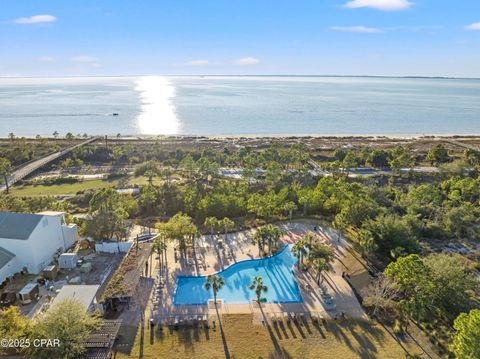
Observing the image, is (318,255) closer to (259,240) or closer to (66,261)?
(259,240)

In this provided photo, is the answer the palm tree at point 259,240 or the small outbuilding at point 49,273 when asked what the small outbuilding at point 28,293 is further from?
the palm tree at point 259,240

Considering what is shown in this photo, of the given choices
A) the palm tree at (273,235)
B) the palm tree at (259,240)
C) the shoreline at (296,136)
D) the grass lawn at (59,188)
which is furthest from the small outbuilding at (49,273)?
the shoreline at (296,136)

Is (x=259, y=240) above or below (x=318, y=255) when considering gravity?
below

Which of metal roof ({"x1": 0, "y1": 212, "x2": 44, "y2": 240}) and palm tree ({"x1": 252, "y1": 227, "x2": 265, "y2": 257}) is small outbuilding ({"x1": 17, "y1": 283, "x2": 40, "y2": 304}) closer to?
metal roof ({"x1": 0, "y1": 212, "x2": 44, "y2": 240})

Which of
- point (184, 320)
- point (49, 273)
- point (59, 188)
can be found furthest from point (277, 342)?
point (59, 188)

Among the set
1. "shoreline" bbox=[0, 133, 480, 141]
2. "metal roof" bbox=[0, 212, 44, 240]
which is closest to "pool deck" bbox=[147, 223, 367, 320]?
"metal roof" bbox=[0, 212, 44, 240]

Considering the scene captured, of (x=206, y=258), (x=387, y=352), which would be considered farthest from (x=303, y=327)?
(x=206, y=258)
